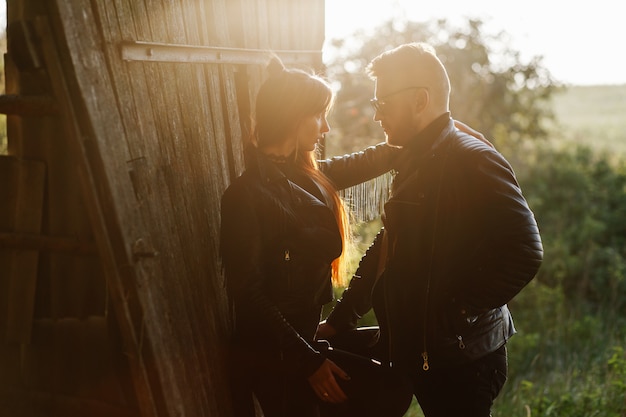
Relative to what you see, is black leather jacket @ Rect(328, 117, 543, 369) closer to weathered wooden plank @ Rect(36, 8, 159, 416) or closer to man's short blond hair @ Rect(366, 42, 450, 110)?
man's short blond hair @ Rect(366, 42, 450, 110)

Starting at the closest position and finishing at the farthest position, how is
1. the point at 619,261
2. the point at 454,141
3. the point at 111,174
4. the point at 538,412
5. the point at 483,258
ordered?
the point at 111,174, the point at 483,258, the point at 454,141, the point at 538,412, the point at 619,261

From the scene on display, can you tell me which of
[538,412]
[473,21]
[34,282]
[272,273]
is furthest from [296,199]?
[473,21]

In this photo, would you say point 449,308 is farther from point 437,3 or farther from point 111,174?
point 437,3

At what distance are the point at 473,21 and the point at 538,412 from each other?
538 inches

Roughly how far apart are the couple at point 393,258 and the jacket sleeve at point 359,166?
0.40 meters

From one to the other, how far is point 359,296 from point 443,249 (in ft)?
2.52

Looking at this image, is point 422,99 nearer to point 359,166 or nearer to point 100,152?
point 359,166

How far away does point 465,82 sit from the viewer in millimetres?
17516

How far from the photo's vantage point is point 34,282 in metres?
3.20

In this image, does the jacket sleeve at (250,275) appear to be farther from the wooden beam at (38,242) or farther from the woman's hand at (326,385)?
the wooden beam at (38,242)

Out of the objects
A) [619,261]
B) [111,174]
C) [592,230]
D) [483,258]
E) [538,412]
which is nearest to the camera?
[111,174]

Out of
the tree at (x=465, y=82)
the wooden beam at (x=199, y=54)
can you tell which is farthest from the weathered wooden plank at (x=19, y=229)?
the tree at (x=465, y=82)

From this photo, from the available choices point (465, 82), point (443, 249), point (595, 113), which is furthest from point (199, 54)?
point (595, 113)

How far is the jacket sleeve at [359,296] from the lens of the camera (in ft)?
12.3
